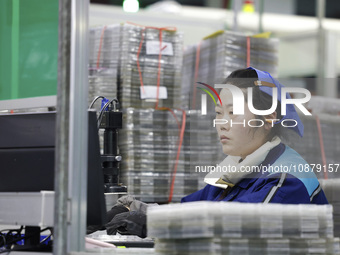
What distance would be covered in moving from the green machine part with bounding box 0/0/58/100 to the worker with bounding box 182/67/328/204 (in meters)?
1.07

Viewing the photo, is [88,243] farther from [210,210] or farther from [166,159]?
[166,159]

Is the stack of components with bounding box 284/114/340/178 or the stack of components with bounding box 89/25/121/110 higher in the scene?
the stack of components with bounding box 89/25/121/110

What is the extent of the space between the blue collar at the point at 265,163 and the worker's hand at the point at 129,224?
1.42 ft

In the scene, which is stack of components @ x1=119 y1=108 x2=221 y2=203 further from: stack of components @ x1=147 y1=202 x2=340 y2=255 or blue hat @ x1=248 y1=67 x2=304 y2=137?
stack of components @ x1=147 y1=202 x2=340 y2=255

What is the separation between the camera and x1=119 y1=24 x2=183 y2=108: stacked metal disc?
5.43 meters

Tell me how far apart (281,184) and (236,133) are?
0.34 meters

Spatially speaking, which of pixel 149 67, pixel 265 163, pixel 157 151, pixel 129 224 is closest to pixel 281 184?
pixel 265 163

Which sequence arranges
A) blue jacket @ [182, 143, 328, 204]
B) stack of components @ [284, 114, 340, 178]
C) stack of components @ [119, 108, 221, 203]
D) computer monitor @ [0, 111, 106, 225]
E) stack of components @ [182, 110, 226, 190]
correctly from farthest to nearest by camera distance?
stack of components @ [284, 114, 340, 178] < stack of components @ [182, 110, 226, 190] < stack of components @ [119, 108, 221, 203] < blue jacket @ [182, 143, 328, 204] < computer monitor @ [0, 111, 106, 225]

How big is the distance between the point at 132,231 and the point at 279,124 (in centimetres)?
76

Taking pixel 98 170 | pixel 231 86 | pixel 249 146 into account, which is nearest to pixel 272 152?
pixel 249 146

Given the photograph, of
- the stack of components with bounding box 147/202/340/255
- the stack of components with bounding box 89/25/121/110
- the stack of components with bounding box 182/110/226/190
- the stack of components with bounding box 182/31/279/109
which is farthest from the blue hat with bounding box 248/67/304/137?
the stack of components with bounding box 182/31/279/109

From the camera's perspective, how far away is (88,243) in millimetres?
2133

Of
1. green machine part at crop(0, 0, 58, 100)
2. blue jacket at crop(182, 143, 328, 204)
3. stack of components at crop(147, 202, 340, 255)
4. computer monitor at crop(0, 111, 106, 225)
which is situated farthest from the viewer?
green machine part at crop(0, 0, 58, 100)

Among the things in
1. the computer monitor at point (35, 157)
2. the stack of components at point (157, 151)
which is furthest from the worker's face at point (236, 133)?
the stack of components at point (157, 151)
